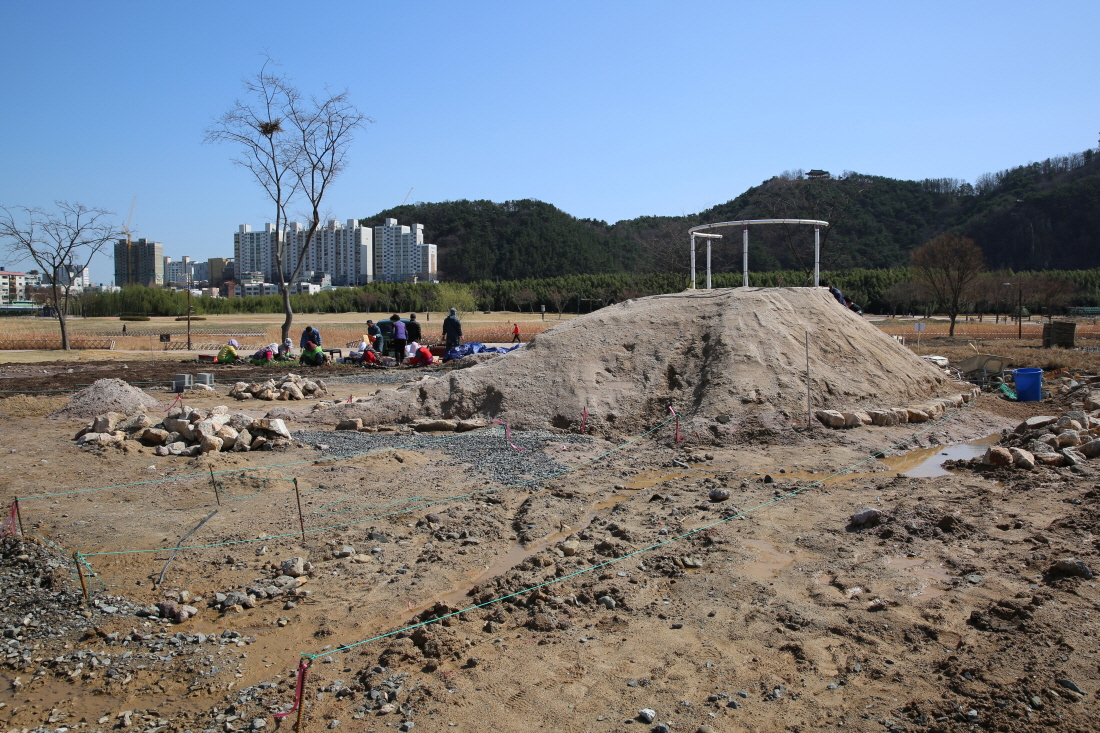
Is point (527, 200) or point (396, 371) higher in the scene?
point (527, 200)

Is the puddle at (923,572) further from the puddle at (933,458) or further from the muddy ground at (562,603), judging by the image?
the puddle at (933,458)

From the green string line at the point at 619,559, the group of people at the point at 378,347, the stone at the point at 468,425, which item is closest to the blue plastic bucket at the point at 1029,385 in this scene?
the green string line at the point at 619,559

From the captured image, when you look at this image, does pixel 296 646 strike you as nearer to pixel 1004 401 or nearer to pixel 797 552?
pixel 797 552

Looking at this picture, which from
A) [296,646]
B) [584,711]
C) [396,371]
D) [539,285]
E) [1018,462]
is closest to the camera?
[584,711]

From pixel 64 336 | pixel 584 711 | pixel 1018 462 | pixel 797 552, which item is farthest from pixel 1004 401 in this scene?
pixel 64 336

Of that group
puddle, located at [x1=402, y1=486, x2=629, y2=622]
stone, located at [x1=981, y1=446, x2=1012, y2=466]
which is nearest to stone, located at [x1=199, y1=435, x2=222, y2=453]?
puddle, located at [x1=402, y1=486, x2=629, y2=622]

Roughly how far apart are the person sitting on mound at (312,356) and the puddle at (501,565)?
50.2ft

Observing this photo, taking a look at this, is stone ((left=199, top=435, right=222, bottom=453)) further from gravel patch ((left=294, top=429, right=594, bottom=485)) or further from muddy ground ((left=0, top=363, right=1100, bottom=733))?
gravel patch ((left=294, top=429, right=594, bottom=485))

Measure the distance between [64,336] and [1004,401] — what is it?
94.1 feet

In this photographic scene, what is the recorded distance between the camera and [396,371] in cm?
1897

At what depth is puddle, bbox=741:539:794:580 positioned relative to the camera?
16.9 ft

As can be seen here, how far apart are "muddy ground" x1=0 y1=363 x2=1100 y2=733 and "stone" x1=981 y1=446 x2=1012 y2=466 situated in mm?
218

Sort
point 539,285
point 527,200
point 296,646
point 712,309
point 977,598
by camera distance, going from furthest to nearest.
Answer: point 527,200, point 539,285, point 712,309, point 977,598, point 296,646

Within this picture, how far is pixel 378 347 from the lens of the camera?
72.3 ft
